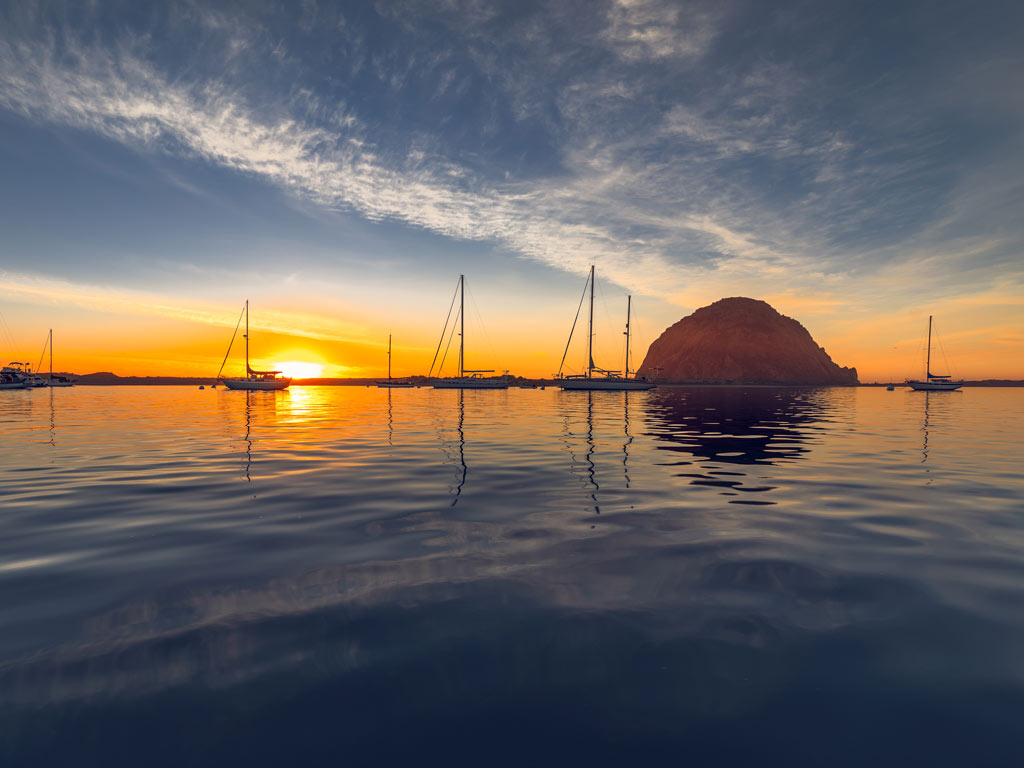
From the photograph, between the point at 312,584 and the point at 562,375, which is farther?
the point at 562,375

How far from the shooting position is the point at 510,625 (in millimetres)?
5027

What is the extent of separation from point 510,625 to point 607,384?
88.4 meters

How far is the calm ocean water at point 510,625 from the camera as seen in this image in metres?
3.50

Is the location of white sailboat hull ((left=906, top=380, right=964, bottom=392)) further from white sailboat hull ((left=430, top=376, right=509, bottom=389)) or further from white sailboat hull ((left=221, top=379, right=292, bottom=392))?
white sailboat hull ((left=221, top=379, right=292, bottom=392))

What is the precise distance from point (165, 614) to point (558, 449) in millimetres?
14580

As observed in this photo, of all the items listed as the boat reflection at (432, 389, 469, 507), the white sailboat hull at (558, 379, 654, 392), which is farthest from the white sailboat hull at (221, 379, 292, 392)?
the boat reflection at (432, 389, 469, 507)

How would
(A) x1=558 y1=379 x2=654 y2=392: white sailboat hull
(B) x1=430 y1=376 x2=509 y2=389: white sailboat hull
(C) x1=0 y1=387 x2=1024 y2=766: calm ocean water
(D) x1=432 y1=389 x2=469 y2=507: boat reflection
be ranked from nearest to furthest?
1. (C) x1=0 y1=387 x2=1024 y2=766: calm ocean water
2. (D) x1=432 y1=389 x2=469 y2=507: boat reflection
3. (A) x1=558 y1=379 x2=654 y2=392: white sailboat hull
4. (B) x1=430 y1=376 x2=509 y2=389: white sailboat hull

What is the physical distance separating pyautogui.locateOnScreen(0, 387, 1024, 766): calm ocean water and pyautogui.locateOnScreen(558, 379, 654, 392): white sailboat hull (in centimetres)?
7985

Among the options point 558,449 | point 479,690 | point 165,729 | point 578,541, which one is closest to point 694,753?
point 479,690

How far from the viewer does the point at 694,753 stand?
3348mm

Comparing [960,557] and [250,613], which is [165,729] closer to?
[250,613]

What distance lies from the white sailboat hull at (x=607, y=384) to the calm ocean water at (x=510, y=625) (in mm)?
79846

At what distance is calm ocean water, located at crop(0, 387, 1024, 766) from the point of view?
3.50 metres

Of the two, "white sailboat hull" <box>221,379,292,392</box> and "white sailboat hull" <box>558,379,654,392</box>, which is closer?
"white sailboat hull" <box>558,379,654,392</box>
